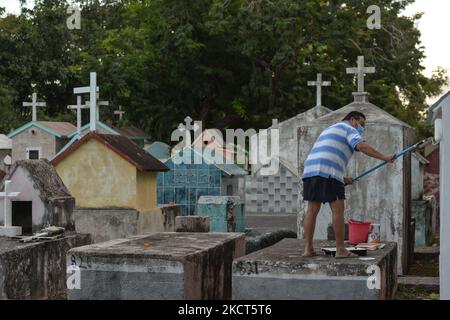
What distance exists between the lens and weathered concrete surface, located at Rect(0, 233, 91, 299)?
8703mm

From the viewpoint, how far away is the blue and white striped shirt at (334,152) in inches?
305

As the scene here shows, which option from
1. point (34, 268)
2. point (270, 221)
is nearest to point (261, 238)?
point (34, 268)

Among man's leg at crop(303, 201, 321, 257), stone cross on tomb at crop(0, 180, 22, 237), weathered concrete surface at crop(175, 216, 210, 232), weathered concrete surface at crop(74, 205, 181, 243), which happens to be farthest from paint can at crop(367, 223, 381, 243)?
weathered concrete surface at crop(74, 205, 181, 243)

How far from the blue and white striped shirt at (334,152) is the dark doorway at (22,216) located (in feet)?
15.1

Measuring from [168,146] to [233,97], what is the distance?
11.7ft

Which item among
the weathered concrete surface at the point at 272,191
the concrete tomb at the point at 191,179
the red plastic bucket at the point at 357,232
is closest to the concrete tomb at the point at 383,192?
the red plastic bucket at the point at 357,232

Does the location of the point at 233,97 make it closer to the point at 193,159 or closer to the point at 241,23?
the point at 241,23

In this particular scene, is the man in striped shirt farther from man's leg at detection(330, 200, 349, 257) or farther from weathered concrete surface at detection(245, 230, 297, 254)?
weathered concrete surface at detection(245, 230, 297, 254)

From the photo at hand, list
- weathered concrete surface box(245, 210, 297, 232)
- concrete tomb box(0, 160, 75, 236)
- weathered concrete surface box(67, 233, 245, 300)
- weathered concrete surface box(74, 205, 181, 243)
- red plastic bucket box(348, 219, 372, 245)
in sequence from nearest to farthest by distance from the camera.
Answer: weathered concrete surface box(67, 233, 245, 300) < red plastic bucket box(348, 219, 372, 245) < concrete tomb box(0, 160, 75, 236) < weathered concrete surface box(74, 205, 181, 243) < weathered concrete surface box(245, 210, 297, 232)

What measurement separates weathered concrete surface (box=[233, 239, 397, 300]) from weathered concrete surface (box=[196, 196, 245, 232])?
291 inches

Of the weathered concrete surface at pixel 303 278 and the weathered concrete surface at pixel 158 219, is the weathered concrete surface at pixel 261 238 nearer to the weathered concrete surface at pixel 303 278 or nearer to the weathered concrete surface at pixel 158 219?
the weathered concrete surface at pixel 158 219

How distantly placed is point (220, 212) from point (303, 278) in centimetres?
785

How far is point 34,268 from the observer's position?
935 centimetres
